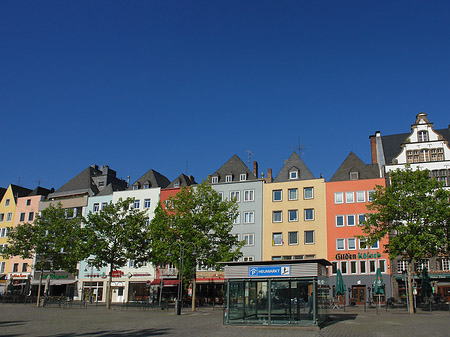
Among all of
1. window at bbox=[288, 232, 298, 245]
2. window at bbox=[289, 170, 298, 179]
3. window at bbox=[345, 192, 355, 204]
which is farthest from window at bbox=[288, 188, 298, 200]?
window at bbox=[345, 192, 355, 204]

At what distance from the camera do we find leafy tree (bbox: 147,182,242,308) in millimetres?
41750

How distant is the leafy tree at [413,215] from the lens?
121 ft

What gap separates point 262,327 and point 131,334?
718 centimetres

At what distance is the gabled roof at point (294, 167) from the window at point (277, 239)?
24.8 ft

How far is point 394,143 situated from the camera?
61.8 m

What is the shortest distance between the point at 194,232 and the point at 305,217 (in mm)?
21214

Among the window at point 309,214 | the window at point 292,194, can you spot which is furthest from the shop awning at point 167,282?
the window at point 309,214

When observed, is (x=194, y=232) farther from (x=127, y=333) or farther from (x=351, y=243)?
(x=351, y=243)

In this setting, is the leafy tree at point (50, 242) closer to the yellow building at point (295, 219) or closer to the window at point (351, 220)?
the yellow building at point (295, 219)

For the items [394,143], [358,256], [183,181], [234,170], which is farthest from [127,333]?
[394,143]

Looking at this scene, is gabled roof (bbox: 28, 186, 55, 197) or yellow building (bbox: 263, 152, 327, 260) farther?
gabled roof (bbox: 28, 186, 55, 197)

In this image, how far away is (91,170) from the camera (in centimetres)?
7894

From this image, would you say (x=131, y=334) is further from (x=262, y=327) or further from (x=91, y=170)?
(x=91, y=170)

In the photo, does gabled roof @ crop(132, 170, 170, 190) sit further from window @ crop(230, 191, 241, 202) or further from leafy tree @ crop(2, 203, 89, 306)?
leafy tree @ crop(2, 203, 89, 306)
